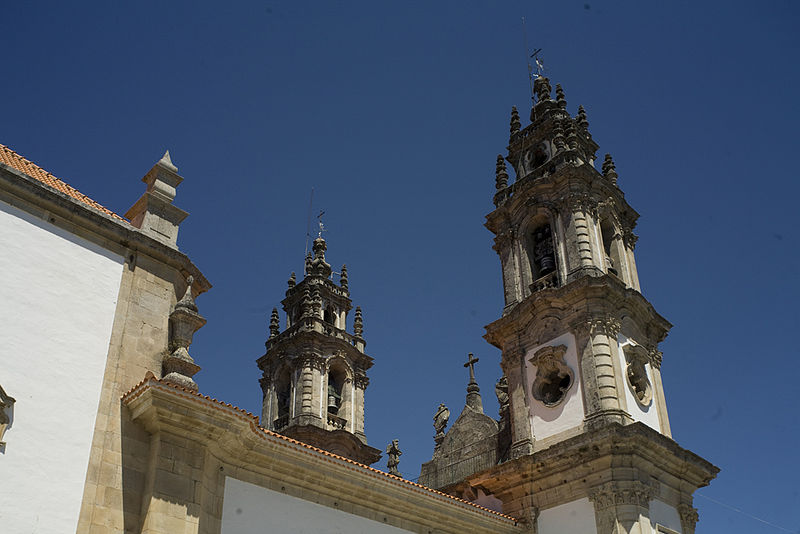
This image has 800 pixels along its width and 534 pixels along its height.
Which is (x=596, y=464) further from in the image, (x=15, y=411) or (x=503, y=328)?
(x=15, y=411)

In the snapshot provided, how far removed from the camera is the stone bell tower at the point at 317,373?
2962 centimetres

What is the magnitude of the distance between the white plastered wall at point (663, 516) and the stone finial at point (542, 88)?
1377 centimetres

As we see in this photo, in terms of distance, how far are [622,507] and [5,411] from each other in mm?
12335

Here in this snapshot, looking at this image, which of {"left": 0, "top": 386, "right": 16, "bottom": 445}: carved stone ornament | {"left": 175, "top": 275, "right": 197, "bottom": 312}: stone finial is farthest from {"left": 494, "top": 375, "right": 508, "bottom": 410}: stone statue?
{"left": 0, "top": 386, "right": 16, "bottom": 445}: carved stone ornament

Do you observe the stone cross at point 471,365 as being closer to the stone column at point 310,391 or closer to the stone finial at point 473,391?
the stone finial at point 473,391

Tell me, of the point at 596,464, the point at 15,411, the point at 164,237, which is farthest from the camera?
the point at 596,464

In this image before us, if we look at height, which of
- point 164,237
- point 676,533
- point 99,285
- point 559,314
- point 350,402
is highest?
point 350,402

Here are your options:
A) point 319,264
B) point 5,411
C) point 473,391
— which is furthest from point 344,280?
point 5,411

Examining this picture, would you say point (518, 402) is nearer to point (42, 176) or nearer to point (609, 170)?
point (609, 170)

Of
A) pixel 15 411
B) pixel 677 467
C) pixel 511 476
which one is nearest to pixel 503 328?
pixel 511 476

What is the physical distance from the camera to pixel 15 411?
10.0 m

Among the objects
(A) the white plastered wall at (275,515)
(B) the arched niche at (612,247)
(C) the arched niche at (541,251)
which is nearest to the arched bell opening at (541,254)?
(C) the arched niche at (541,251)

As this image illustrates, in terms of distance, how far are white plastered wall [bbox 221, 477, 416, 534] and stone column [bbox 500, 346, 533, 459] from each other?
6.47 metres

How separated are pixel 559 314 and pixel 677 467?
4607 millimetres
